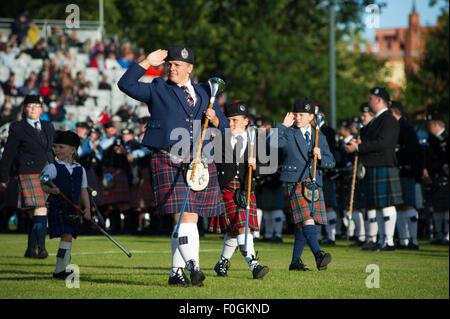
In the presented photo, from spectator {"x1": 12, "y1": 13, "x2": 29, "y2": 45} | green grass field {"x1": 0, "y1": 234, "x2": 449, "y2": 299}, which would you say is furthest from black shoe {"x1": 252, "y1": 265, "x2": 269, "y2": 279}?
spectator {"x1": 12, "y1": 13, "x2": 29, "y2": 45}

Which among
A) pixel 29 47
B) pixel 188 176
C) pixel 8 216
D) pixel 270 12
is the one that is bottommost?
pixel 8 216

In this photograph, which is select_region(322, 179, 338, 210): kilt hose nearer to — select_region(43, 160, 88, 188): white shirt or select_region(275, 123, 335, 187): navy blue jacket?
select_region(275, 123, 335, 187): navy blue jacket

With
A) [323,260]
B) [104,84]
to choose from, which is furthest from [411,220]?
[104,84]

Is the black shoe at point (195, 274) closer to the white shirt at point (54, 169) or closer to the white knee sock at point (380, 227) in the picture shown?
the white shirt at point (54, 169)

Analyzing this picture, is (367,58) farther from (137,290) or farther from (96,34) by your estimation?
(137,290)

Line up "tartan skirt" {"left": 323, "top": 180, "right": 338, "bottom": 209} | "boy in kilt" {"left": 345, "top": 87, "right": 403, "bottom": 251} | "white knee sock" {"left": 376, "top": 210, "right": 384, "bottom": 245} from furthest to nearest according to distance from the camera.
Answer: "tartan skirt" {"left": 323, "top": 180, "right": 338, "bottom": 209}, "white knee sock" {"left": 376, "top": 210, "right": 384, "bottom": 245}, "boy in kilt" {"left": 345, "top": 87, "right": 403, "bottom": 251}

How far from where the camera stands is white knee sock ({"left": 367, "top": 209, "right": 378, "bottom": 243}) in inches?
461

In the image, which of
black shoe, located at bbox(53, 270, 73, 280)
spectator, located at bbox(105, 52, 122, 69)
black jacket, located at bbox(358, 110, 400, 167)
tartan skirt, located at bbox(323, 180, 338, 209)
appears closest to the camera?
black shoe, located at bbox(53, 270, 73, 280)

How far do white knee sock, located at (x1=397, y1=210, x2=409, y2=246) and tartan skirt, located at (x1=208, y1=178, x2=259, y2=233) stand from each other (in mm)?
4365

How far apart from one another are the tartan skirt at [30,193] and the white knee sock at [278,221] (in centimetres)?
468

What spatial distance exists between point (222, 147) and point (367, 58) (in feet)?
99.1

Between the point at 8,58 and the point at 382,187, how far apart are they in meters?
14.9

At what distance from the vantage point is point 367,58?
37.6 metres
